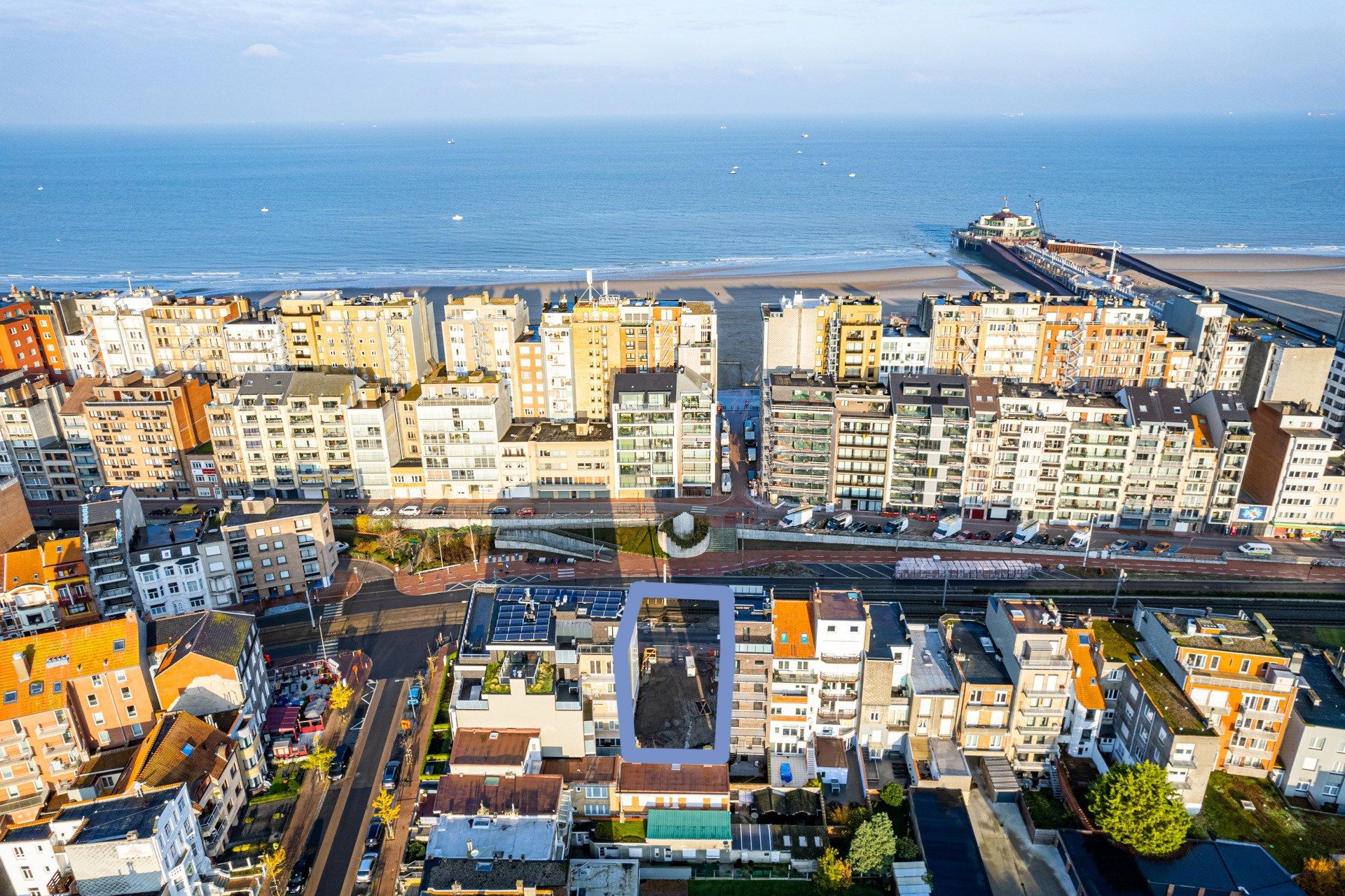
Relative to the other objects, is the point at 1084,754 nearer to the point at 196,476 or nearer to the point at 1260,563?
the point at 1260,563

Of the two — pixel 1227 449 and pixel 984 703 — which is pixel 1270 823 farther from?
pixel 1227 449

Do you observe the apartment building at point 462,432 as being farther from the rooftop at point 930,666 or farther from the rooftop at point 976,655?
the rooftop at point 976,655

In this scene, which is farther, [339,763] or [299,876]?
[339,763]

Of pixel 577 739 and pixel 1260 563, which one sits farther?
pixel 1260 563

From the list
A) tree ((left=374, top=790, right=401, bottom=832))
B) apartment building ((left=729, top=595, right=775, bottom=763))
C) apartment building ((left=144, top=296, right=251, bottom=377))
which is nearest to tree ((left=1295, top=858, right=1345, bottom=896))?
apartment building ((left=729, top=595, right=775, bottom=763))

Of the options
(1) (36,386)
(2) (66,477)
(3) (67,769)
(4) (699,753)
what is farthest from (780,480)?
(1) (36,386)

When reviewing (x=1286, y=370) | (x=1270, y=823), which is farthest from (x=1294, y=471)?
(x=1270, y=823)
